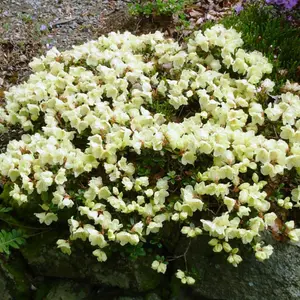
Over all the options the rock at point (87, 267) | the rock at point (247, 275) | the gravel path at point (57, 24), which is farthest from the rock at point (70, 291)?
the gravel path at point (57, 24)

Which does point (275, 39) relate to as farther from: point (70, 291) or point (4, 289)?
point (4, 289)

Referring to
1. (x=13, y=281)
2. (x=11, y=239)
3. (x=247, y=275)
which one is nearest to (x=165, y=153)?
(x=247, y=275)

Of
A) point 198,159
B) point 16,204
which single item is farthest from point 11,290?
point 198,159

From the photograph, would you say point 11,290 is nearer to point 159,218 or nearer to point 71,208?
point 71,208

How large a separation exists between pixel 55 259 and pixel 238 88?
1.52 metres

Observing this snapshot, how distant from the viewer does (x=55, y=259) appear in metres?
2.66

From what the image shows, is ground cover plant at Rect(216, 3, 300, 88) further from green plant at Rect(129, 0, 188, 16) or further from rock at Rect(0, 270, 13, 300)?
rock at Rect(0, 270, 13, 300)

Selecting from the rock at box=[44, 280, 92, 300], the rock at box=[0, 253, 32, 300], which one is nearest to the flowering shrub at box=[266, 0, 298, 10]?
the rock at box=[44, 280, 92, 300]

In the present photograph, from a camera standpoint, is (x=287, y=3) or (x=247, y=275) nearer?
(x=247, y=275)

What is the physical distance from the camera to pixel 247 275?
7.98 ft

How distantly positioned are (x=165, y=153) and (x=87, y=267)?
0.82m

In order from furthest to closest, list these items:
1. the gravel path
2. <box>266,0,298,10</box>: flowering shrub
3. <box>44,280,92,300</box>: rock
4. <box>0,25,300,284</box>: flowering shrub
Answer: the gravel path → <box>266,0,298,10</box>: flowering shrub → <box>44,280,92,300</box>: rock → <box>0,25,300,284</box>: flowering shrub

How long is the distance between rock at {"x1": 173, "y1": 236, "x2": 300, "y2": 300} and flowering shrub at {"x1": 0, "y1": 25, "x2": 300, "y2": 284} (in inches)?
4.6

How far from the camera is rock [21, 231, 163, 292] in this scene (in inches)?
101
